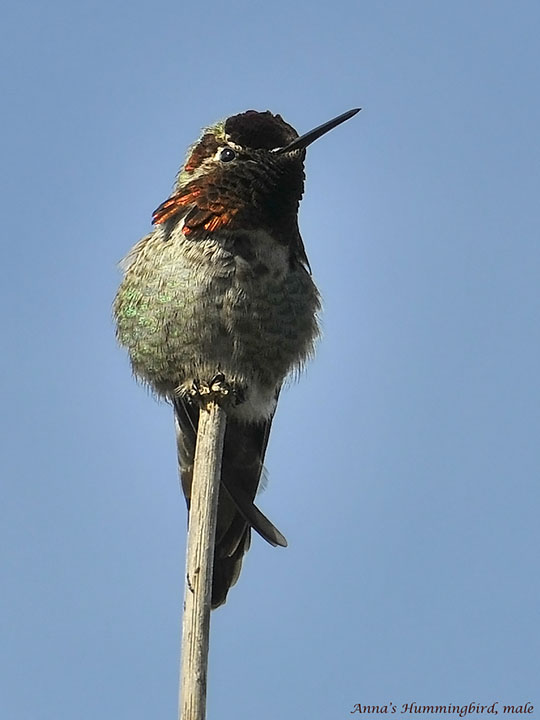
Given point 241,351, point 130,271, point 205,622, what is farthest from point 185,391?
point 205,622

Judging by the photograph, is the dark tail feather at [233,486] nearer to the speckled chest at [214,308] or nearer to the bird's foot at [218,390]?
the bird's foot at [218,390]

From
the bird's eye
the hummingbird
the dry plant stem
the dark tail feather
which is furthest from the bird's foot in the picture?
the bird's eye

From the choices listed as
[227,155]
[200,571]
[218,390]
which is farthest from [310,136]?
[200,571]

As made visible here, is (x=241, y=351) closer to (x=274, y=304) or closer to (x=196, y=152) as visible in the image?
(x=274, y=304)

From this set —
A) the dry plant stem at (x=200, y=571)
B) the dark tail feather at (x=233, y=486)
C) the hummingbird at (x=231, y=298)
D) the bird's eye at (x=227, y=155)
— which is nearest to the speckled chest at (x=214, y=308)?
the hummingbird at (x=231, y=298)

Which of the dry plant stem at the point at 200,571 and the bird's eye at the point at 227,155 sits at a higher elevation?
the bird's eye at the point at 227,155

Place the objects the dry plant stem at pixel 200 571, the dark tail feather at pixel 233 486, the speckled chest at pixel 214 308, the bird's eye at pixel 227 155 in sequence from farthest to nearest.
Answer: the bird's eye at pixel 227 155 < the dark tail feather at pixel 233 486 < the speckled chest at pixel 214 308 < the dry plant stem at pixel 200 571
